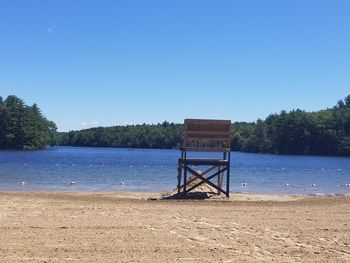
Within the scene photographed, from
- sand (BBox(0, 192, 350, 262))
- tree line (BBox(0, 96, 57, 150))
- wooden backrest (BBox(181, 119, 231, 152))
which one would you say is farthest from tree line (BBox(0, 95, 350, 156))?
sand (BBox(0, 192, 350, 262))

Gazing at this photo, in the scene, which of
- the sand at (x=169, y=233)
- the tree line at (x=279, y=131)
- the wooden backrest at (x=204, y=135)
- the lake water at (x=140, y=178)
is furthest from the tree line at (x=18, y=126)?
the sand at (x=169, y=233)

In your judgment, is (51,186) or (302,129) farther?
(302,129)

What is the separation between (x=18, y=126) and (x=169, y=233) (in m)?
127

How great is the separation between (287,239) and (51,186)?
862 inches

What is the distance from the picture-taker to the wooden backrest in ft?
76.5

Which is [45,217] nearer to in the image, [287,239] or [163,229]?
[163,229]

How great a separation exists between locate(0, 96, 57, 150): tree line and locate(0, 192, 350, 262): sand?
119152 millimetres

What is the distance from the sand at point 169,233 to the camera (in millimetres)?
10258

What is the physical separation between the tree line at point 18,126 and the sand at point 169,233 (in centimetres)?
11915

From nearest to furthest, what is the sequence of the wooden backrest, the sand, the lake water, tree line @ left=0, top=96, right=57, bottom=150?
the sand, the wooden backrest, the lake water, tree line @ left=0, top=96, right=57, bottom=150

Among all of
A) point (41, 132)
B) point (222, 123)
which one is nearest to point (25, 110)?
point (41, 132)

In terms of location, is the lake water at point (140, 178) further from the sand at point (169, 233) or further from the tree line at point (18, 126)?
the tree line at point (18, 126)

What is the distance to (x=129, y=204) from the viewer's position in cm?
1964

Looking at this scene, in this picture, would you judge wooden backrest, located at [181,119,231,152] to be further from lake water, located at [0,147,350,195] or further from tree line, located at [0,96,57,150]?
tree line, located at [0,96,57,150]
